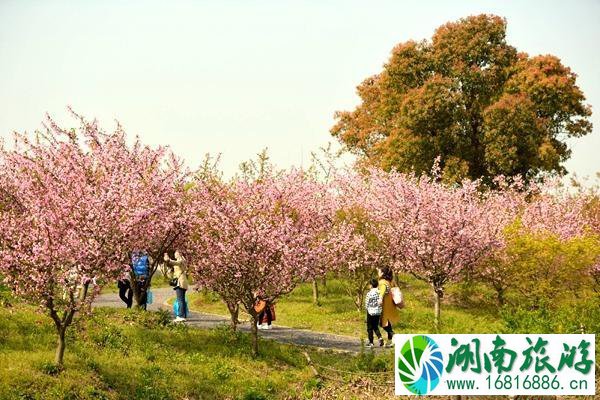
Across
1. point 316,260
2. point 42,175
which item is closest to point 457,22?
point 316,260

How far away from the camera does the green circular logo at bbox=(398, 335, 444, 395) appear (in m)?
10.8

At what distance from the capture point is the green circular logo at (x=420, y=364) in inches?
423

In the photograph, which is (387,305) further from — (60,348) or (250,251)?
(60,348)

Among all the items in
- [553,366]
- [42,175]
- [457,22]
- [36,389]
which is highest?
[457,22]

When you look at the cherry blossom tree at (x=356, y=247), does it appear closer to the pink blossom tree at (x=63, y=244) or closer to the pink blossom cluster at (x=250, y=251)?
the pink blossom cluster at (x=250, y=251)

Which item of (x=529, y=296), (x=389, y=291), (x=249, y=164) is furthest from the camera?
(x=249, y=164)

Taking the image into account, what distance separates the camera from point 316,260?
18.2m

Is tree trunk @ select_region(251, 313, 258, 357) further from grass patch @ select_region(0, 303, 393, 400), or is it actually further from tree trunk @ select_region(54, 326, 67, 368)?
tree trunk @ select_region(54, 326, 67, 368)

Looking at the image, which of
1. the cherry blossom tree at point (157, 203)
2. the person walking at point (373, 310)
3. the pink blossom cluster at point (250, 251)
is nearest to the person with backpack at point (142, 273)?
the cherry blossom tree at point (157, 203)

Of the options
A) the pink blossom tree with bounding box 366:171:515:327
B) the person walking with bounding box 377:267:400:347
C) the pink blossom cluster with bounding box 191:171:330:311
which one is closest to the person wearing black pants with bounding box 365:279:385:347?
the person walking with bounding box 377:267:400:347

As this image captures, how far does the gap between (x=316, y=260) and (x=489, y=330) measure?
5.77m

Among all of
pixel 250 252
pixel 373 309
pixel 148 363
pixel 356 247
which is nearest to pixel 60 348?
pixel 148 363

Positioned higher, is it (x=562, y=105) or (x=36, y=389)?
(x=562, y=105)

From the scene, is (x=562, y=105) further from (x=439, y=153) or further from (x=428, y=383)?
(x=428, y=383)
